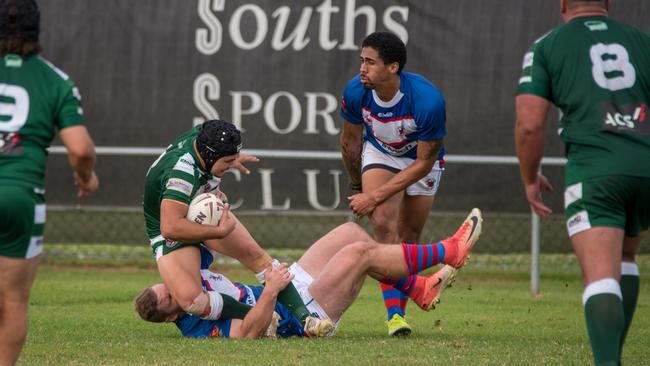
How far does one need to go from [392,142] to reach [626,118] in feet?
11.4

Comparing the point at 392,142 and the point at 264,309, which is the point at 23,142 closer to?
the point at 264,309

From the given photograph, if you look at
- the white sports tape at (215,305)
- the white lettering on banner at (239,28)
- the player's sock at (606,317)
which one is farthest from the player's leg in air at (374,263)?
the white lettering on banner at (239,28)

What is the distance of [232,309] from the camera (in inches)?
307

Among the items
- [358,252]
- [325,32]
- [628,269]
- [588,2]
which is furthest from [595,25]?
[325,32]

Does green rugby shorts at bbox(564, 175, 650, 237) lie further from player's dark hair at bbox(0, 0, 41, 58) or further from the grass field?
player's dark hair at bbox(0, 0, 41, 58)

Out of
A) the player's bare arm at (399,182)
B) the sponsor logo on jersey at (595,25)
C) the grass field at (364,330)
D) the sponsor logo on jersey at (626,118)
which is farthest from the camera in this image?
the player's bare arm at (399,182)

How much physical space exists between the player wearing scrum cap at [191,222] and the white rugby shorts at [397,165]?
1.39 meters

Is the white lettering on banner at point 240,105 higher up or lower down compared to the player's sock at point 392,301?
higher up

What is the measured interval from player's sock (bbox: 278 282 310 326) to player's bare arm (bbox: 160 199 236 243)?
59cm

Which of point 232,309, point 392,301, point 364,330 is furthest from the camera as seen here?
point 364,330

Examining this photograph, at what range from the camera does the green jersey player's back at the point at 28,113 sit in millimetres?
5289

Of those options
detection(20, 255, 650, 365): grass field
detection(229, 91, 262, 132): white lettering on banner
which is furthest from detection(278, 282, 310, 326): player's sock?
detection(229, 91, 262, 132): white lettering on banner

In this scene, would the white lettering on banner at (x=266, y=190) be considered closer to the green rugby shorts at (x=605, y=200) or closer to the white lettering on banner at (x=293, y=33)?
the white lettering on banner at (x=293, y=33)

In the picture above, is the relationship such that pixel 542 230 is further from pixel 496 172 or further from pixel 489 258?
pixel 496 172
